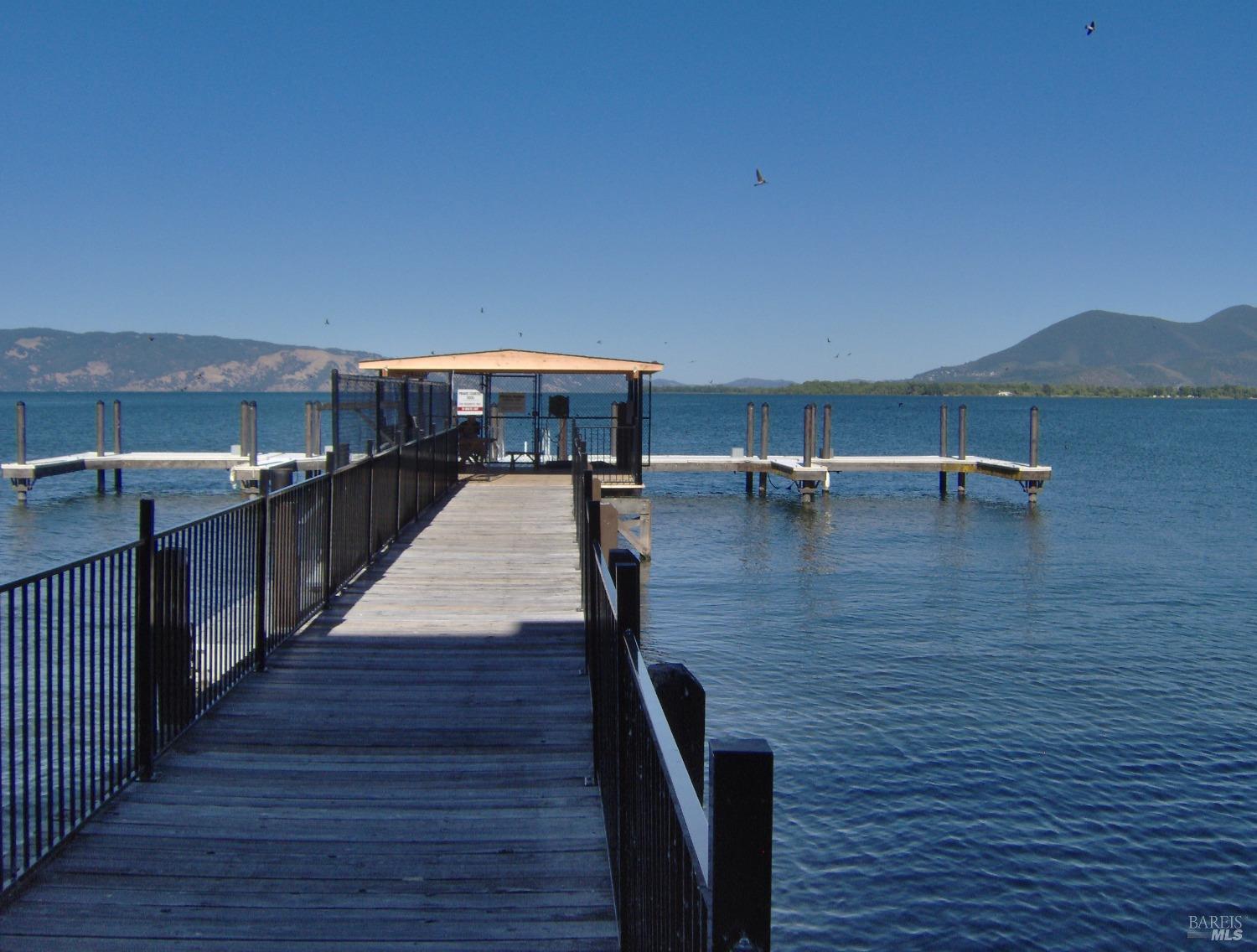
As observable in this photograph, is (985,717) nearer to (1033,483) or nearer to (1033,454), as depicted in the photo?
(1033,483)

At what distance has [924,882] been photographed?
8617 mm

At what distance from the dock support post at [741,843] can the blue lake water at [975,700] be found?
253 inches

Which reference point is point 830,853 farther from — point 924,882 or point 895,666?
point 895,666

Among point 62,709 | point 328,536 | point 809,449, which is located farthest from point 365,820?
point 809,449

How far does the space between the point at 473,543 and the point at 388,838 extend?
324 inches

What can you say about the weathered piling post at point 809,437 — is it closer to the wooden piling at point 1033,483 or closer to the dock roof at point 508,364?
the wooden piling at point 1033,483

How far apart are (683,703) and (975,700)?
7.04 meters

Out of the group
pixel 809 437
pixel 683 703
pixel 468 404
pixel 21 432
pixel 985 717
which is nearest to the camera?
pixel 683 703

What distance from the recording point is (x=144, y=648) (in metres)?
5.23

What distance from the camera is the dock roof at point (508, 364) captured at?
2228cm

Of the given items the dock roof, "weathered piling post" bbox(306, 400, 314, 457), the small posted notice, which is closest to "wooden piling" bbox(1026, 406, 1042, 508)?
the dock roof

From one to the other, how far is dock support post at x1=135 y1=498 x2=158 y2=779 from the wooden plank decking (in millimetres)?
145

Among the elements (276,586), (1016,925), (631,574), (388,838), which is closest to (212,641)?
(276,586)

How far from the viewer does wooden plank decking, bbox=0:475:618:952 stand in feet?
12.9
